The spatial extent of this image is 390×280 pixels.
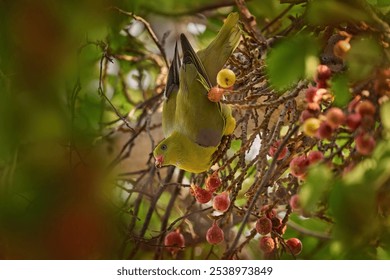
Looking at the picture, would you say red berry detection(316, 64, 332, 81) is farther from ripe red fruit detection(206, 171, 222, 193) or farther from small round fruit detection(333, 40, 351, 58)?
ripe red fruit detection(206, 171, 222, 193)

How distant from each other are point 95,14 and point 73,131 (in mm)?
174

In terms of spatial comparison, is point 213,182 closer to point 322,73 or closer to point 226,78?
point 226,78

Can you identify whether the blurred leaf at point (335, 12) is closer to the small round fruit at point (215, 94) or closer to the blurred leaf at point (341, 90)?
the blurred leaf at point (341, 90)

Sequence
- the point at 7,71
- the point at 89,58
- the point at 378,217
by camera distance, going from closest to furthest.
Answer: the point at 378,217 → the point at 7,71 → the point at 89,58

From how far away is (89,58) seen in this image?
91 cm

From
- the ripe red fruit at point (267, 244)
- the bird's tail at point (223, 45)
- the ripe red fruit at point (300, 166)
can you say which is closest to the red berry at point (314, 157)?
the ripe red fruit at point (300, 166)

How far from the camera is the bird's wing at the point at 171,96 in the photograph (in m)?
1.02

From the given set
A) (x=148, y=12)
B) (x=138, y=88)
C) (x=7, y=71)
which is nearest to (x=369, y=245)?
(x=7, y=71)

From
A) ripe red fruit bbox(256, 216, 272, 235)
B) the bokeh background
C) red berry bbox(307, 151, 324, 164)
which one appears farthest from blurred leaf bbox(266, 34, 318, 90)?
ripe red fruit bbox(256, 216, 272, 235)

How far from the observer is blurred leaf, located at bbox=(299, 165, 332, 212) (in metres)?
0.56

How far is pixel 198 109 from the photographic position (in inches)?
39.1

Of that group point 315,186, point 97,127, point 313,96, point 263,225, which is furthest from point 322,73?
point 97,127

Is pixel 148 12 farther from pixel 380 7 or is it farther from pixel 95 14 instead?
pixel 380 7

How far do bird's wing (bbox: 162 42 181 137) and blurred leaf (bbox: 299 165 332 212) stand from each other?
0.48 m
